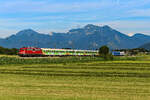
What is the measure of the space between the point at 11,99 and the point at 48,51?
8454cm

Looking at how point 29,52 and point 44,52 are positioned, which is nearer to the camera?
point 29,52

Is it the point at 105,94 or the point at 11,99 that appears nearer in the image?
the point at 11,99

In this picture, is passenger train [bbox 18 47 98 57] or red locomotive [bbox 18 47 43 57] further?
passenger train [bbox 18 47 98 57]

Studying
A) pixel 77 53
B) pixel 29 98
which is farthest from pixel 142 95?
pixel 77 53

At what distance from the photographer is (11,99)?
54.6 feet

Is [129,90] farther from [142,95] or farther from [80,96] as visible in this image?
[80,96]

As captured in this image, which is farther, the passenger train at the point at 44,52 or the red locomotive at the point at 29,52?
the passenger train at the point at 44,52

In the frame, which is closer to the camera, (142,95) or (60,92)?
(142,95)

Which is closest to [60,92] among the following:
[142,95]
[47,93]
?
[47,93]

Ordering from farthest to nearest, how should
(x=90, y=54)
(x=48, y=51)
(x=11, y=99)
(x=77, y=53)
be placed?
(x=90, y=54), (x=77, y=53), (x=48, y=51), (x=11, y=99)

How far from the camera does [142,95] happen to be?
1862cm

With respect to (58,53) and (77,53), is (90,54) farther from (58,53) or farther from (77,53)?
(58,53)

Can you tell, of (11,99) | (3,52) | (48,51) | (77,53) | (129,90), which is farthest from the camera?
(3,52)

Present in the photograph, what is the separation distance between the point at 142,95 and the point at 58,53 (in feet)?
291
